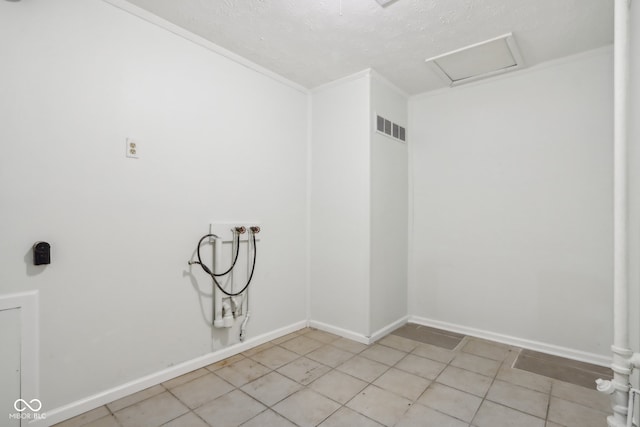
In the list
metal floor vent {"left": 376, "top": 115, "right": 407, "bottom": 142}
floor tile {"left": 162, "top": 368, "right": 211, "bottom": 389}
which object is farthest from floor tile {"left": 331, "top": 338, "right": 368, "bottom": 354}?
metal floor vent {"left": 376, "top": 115, "right": 407, "bottom": 142}

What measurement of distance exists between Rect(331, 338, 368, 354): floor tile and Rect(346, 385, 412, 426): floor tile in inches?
26.1

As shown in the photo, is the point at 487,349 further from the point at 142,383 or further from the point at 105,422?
the point at 105,422

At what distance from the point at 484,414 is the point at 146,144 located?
2.81m

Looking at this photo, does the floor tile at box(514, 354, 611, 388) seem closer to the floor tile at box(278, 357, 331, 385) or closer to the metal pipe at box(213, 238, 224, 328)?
the floor tile at box(278, 357, 331, 385)

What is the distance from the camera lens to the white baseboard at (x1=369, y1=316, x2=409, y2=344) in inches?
119

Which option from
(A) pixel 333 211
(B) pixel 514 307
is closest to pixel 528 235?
(B) pixel 514 307

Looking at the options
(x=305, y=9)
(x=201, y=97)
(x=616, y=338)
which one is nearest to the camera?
(x=616, y=338)

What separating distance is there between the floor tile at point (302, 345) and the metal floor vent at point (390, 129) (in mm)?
2161

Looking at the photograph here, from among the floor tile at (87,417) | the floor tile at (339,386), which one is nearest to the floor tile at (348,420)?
the floor tile at (339,386)

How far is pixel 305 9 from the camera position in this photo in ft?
7.02

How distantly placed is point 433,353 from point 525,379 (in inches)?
27.2

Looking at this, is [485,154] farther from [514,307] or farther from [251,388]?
[251,388]

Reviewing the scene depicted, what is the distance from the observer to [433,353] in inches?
109

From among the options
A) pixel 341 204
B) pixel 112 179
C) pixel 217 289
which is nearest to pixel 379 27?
pixel 341 204
